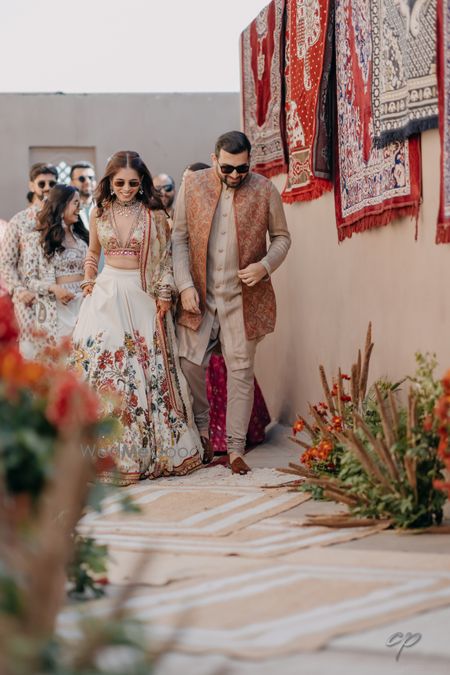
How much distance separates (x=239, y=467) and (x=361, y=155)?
170cm

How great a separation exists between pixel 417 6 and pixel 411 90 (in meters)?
0.35

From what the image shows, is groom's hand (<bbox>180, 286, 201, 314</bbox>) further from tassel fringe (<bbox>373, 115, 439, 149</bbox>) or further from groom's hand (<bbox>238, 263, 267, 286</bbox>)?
tassel fringe (<bbox>373, 115, 439, 149</bbox>)

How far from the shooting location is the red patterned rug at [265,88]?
26.6 feet

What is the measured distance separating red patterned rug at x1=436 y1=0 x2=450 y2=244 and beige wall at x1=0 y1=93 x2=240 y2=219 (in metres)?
8.71

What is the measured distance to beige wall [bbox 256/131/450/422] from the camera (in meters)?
Answer: 5.58

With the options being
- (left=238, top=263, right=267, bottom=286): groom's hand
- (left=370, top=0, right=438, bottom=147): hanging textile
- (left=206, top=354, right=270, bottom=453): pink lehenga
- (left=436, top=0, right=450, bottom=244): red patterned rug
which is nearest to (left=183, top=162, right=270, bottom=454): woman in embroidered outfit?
(left=206, top=354, right=270, bottom=453): pink lehenga

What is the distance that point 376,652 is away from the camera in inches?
121

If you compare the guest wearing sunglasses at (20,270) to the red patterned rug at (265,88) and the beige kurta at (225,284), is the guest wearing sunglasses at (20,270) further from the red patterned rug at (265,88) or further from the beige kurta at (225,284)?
the beige kurta at (225,284)

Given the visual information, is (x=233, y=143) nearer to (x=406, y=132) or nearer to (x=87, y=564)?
(x=406, y=132)

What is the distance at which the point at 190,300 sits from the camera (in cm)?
661

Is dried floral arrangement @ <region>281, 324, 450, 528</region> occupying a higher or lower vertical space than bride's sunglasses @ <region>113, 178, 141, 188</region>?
lower

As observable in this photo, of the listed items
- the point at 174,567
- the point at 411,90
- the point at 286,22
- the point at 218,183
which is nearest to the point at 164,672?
the point at 174,567

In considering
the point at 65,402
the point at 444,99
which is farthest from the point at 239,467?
the point at 65,402

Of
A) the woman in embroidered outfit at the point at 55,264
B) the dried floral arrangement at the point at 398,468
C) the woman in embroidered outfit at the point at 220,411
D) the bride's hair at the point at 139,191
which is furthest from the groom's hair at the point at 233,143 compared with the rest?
the dried floral arrangement at the point at 398,468
